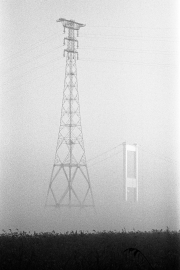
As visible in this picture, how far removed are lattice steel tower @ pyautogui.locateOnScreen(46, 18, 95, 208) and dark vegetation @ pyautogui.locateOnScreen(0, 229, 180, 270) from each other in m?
1.71

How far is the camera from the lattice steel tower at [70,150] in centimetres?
1256

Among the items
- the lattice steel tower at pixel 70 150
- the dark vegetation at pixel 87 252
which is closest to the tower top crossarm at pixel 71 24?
the lattice steel tower at pixel 70 150

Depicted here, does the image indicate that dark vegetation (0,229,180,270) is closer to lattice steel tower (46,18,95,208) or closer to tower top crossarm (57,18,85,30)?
lattice steel tower (46,18,95,208)

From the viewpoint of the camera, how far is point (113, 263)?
303 inches

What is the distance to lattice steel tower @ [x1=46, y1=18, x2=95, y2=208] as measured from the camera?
495 inches

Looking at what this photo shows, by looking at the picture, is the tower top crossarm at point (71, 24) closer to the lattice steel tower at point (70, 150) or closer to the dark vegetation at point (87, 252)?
the lattice steel tower at point (70, 150)

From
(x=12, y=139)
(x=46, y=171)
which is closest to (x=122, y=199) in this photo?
(x=46, y=171)

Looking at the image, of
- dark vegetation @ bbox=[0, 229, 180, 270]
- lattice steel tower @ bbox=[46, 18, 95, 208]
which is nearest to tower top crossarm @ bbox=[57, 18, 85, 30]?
lattice steel tower @ bbox=[46, 18, 95, 208]

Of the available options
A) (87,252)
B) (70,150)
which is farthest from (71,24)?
(87,252)

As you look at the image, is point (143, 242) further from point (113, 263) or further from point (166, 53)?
point (166, 53)

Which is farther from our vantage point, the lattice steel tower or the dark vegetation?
the lattice steel tower

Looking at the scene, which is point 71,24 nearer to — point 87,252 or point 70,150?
point 70,150

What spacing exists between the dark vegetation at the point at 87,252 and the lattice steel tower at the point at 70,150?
1.71 meters

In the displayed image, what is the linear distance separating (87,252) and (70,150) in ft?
15.2
